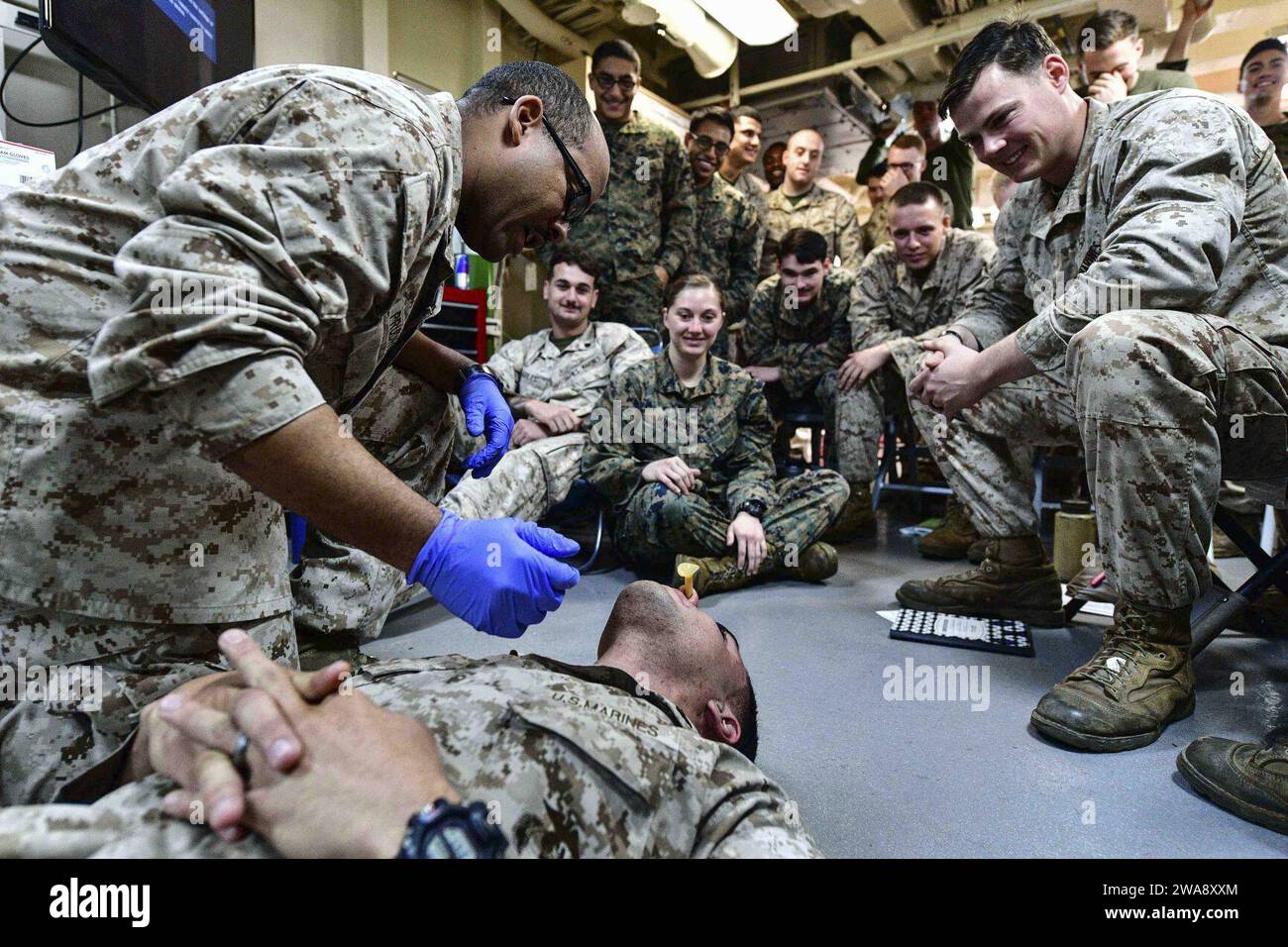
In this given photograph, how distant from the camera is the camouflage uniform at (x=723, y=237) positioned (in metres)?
4.25

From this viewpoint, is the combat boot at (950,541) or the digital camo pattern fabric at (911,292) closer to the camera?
the combat boot at (950,541)

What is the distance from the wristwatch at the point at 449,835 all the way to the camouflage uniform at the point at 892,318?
3057mm

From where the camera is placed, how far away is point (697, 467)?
2.84 m

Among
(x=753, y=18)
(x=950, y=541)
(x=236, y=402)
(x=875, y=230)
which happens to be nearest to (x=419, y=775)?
(x=236, y=402)

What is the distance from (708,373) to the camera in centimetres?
296

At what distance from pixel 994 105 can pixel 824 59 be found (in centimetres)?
505

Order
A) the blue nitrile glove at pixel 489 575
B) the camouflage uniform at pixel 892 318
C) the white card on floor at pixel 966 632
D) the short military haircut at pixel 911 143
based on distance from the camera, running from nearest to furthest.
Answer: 1. the blue nitrile glove at pixel 489 575
2. the white card on floor at pixel 966 632
3. the camouflage uniform at pixel 892 318
4. the short military haircut at pixel 911 143

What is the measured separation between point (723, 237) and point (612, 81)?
1.05 meters

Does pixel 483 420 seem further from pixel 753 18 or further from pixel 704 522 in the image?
pixel 753 18

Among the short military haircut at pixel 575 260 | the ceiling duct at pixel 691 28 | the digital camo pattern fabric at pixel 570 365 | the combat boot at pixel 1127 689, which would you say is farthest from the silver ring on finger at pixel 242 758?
the ceiling duct at pixel 691 28

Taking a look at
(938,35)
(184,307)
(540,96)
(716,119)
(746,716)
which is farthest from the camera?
(938,35)

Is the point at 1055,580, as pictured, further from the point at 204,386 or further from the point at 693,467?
the point at 204,386

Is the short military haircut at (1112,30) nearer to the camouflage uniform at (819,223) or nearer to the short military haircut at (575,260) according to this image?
the camouflage uniform at (819,223)
